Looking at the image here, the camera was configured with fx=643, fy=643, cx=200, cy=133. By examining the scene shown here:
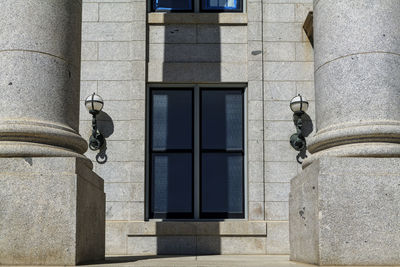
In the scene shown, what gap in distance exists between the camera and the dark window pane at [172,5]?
15812 mm

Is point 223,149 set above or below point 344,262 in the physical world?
above

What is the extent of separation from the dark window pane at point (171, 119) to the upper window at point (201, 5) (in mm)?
2097

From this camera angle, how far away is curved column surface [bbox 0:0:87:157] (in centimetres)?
829

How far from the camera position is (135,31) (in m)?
15.4

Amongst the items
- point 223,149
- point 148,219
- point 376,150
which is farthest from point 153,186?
point 376,150

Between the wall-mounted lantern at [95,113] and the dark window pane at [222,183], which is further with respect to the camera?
the dark window pane at [222,183]

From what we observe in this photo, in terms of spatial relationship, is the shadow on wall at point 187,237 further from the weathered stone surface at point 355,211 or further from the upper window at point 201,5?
the weathered stone surface at point 355,211

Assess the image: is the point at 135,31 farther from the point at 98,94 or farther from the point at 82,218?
the point at 82,218

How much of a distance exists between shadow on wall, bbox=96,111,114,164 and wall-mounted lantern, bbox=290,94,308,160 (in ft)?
13.8

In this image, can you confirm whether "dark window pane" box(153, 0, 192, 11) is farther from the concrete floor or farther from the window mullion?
the concrete floor

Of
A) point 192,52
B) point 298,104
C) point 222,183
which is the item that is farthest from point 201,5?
point 222,183

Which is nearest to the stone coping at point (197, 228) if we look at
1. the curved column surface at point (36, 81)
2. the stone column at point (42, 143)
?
the stone column at point (42, 143)

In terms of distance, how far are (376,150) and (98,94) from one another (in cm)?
852

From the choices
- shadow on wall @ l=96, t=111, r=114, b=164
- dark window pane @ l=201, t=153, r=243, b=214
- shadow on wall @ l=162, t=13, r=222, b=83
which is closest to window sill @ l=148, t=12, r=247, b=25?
shadow on wall @ l=162, t=13, r=222, b=83
